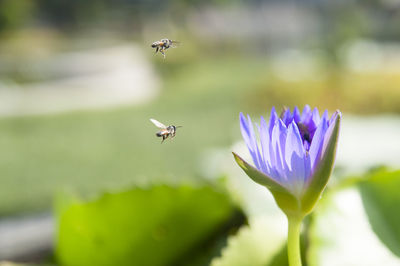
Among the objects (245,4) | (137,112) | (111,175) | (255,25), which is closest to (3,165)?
(111,175)

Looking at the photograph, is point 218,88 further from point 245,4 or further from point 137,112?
point 245,4

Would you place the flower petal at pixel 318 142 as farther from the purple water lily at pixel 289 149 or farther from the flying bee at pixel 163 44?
the flying bee at pixel 163 44

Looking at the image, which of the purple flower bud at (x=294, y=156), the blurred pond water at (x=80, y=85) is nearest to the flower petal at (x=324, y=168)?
the purple flower bud at (x=294, y=156)

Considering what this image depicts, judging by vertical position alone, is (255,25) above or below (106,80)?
above

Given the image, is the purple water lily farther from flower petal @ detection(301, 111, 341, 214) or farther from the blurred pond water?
the blurred pond water

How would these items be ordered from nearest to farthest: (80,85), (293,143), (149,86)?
1. (293,143)
2. (80,85)
3. (149,86)

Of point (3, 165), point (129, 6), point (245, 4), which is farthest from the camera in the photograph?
point (245, 4)

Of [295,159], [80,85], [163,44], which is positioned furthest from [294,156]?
[80,85]

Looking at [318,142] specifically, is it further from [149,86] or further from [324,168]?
[149,86]
